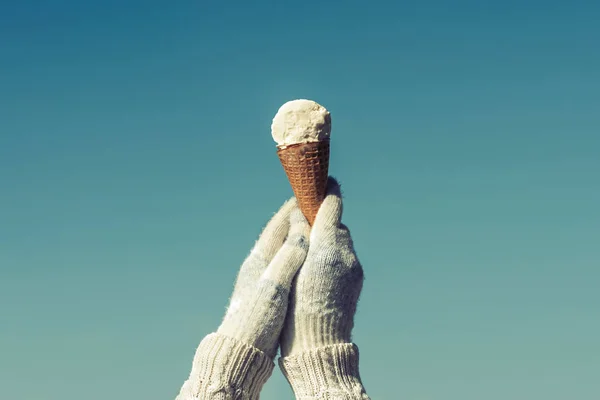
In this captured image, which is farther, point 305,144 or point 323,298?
point 305,144

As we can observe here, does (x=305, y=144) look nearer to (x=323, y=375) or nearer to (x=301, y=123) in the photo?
(x=301, y=123)

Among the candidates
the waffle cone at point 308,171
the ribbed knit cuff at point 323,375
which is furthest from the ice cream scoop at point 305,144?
the ribbed knit cuff at point 323,375

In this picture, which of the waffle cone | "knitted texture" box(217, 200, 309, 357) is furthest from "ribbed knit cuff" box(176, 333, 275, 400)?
the waffle cone

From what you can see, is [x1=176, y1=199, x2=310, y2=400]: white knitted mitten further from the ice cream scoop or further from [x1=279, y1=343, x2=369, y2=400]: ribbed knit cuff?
the ice cream scoop

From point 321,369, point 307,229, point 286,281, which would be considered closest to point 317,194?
point 307,229

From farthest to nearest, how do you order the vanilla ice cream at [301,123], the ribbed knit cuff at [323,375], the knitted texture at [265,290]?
1. the vanilla ice cream at [301,123]
2. the ribbed knit cuff at [323,375]
3. the knitted texture at [265,290]

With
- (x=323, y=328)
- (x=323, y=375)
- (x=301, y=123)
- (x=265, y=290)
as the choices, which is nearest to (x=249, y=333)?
(x=265, y=290)

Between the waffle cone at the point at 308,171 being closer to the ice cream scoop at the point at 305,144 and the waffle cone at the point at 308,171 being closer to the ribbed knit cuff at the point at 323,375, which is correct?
the ice cream scoop at the point at 305,144
